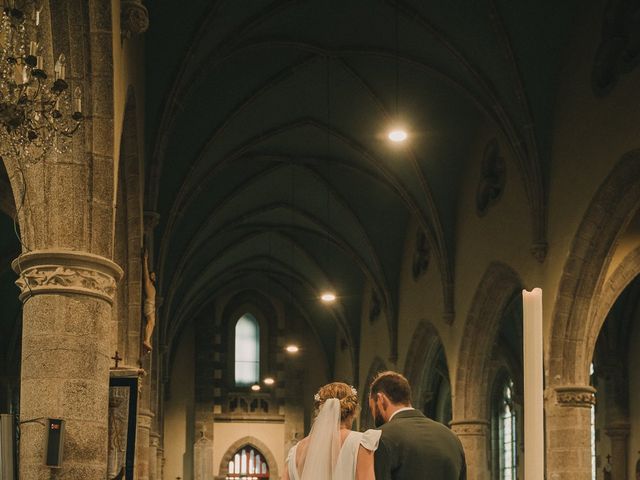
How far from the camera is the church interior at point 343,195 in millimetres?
8438

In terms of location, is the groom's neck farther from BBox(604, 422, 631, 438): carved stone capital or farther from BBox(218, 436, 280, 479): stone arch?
BBox(218, 436, 280, 479): stone arch

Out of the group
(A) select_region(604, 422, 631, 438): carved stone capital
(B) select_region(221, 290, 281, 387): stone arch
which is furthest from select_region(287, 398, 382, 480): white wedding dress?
(B) select_region(221, 290, 281, 387): stone arch

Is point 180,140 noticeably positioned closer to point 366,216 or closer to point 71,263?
point 366,216

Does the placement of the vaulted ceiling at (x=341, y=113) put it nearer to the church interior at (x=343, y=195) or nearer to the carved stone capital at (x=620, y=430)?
the church interior at (x=343, y=195)

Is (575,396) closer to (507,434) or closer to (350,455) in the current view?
(350,455)

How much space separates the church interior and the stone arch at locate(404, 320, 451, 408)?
63 mm

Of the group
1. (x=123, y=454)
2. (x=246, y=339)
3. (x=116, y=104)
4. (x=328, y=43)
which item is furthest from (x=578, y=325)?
(x=246, y=339)

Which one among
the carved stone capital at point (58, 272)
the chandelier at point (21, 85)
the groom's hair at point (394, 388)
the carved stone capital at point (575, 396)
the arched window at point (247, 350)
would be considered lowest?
the groom's hair at point (394, 388)

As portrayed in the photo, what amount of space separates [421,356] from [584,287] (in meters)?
8.87

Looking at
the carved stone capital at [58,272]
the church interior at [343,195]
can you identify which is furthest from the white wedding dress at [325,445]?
the carved stone capital at [58,272]

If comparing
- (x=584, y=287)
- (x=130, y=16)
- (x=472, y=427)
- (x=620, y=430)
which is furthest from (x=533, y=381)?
(x=620, y=430)

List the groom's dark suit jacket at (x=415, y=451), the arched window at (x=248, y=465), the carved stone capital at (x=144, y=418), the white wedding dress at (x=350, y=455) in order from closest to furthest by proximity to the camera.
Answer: the groom's dark suit jacket at (x=415, y=451), the white wedding dress at (x=350, y=455), the carved stone capital at (x=144, y=418), the arched window at (x=248, y=465)

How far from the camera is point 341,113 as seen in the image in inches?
802

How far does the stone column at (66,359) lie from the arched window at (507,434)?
1965 cm
